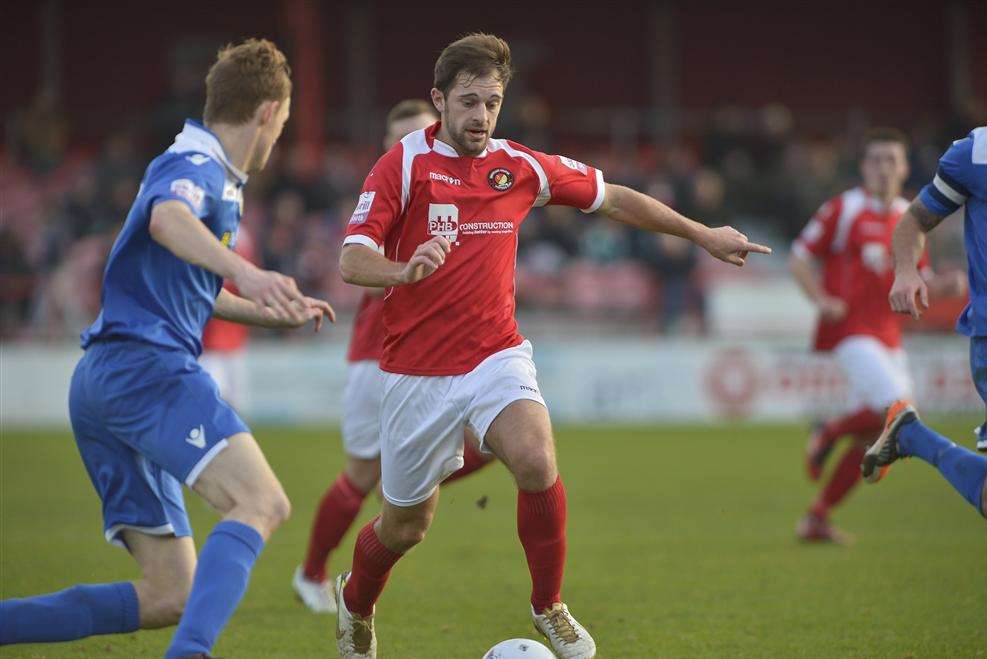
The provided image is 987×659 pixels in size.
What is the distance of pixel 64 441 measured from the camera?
53.4 ft

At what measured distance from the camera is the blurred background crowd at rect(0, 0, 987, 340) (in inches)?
738

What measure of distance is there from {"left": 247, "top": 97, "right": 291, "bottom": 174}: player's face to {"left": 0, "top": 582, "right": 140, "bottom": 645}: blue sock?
5.62 feet

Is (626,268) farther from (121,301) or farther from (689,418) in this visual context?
(121,301)

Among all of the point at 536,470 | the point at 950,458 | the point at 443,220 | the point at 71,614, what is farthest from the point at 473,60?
the point at 950,458

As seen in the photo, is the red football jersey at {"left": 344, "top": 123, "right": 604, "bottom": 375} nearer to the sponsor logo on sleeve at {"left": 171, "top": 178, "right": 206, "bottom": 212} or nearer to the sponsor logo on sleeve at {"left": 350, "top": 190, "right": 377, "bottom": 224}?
the sponsor logo on sleeve at {"left": 350, "top": 190, "right": 377, "bottom": 224}

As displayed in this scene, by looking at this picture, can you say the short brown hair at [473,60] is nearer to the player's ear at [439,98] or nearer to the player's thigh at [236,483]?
the player's ear at [439,98]

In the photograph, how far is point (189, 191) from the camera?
4.64m

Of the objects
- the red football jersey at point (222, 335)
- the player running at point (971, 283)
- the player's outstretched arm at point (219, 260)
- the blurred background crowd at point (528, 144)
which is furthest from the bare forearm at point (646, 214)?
the blurred background crowd at point (528, 144)

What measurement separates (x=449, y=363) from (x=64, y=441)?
1201cm

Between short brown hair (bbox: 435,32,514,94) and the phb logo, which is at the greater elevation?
short brown hair (bbox: 435,32,514,94)

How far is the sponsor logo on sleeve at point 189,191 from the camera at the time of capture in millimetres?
4605

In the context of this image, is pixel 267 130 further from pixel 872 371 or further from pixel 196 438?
pixel 872 371

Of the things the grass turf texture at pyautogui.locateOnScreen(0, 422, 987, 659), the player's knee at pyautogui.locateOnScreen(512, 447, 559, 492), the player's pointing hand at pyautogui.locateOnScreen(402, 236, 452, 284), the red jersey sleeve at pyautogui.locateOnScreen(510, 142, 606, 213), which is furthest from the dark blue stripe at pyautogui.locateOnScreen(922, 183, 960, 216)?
the player's pointing hand at pyautogui.locateOnScreen(402, 236, 452, 284)

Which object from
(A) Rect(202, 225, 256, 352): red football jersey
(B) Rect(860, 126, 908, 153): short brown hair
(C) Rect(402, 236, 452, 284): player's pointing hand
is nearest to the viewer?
(C) Rect(402, 236, 452, 284): player's pointing hand
